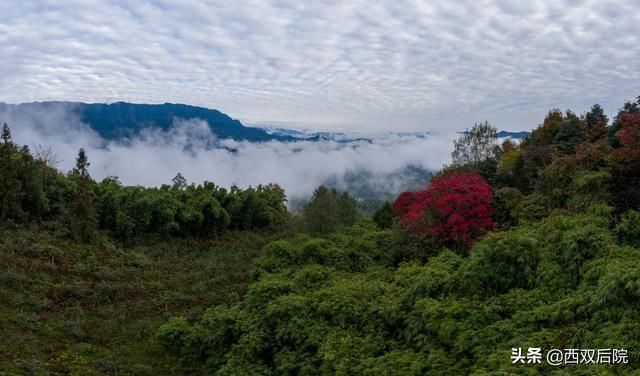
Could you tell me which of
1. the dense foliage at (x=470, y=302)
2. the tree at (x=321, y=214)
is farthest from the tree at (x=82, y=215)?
the dense foliage at (x=470, y=302)

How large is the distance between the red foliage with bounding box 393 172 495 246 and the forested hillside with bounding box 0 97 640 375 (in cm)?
6

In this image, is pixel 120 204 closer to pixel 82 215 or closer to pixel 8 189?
pixel 82 215

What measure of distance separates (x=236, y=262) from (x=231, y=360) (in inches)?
545

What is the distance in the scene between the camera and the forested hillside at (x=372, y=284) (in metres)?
6.93

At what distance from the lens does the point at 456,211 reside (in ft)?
46.3

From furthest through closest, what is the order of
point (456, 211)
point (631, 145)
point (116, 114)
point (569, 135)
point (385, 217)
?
point (116, 114)
point (385, 217)
point (569, 135)
point (456, 211)
point (631, 145)

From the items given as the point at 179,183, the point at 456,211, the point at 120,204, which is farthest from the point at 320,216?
the point at 179,183

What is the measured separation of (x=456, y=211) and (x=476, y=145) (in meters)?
16.0

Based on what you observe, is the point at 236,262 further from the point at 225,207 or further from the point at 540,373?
the point at 540,373

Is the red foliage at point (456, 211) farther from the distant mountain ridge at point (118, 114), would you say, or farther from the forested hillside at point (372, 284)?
the distant mountain ridge at point (118, 114)

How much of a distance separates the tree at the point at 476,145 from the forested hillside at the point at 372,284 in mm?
4287

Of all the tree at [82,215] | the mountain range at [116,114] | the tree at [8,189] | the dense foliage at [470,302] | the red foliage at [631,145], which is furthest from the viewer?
the mountain range at [116,114]

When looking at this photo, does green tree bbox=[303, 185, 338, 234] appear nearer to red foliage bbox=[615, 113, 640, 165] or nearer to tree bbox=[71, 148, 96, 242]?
tree bbox=[71, 148, 96, 242]

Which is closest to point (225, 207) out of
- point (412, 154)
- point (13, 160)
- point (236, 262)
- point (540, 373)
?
point (236, 262)
